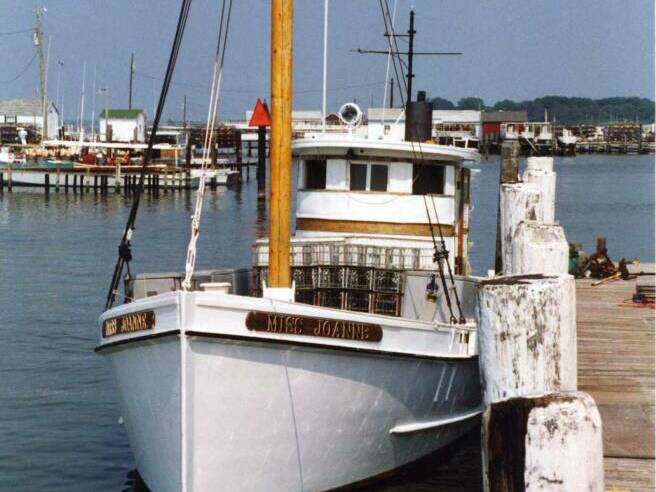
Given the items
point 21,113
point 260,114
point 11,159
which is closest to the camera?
point 260,114

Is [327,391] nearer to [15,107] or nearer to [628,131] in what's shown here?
[15,107]

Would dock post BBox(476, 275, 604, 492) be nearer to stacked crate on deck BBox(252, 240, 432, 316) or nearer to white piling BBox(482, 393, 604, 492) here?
white piling BBox(482, 393, 604, 492)

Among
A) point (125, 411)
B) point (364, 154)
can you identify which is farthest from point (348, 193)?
point (125, 411)

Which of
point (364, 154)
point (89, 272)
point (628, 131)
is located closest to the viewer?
point (364, 154)

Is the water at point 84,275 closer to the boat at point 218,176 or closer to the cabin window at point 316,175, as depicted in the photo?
the boat at point 218,176

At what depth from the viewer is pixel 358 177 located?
17422 millimetres

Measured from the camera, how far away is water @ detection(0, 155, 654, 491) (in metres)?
16.2

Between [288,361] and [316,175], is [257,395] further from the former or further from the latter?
[316,175]

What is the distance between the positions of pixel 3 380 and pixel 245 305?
11.1m

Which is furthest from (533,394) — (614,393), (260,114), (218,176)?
(218,176)

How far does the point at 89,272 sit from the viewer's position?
122ft

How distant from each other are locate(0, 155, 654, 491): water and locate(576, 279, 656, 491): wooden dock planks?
2645 millimetres

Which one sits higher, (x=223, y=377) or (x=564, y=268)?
(x=564, y=268)

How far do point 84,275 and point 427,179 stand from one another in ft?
68.3
